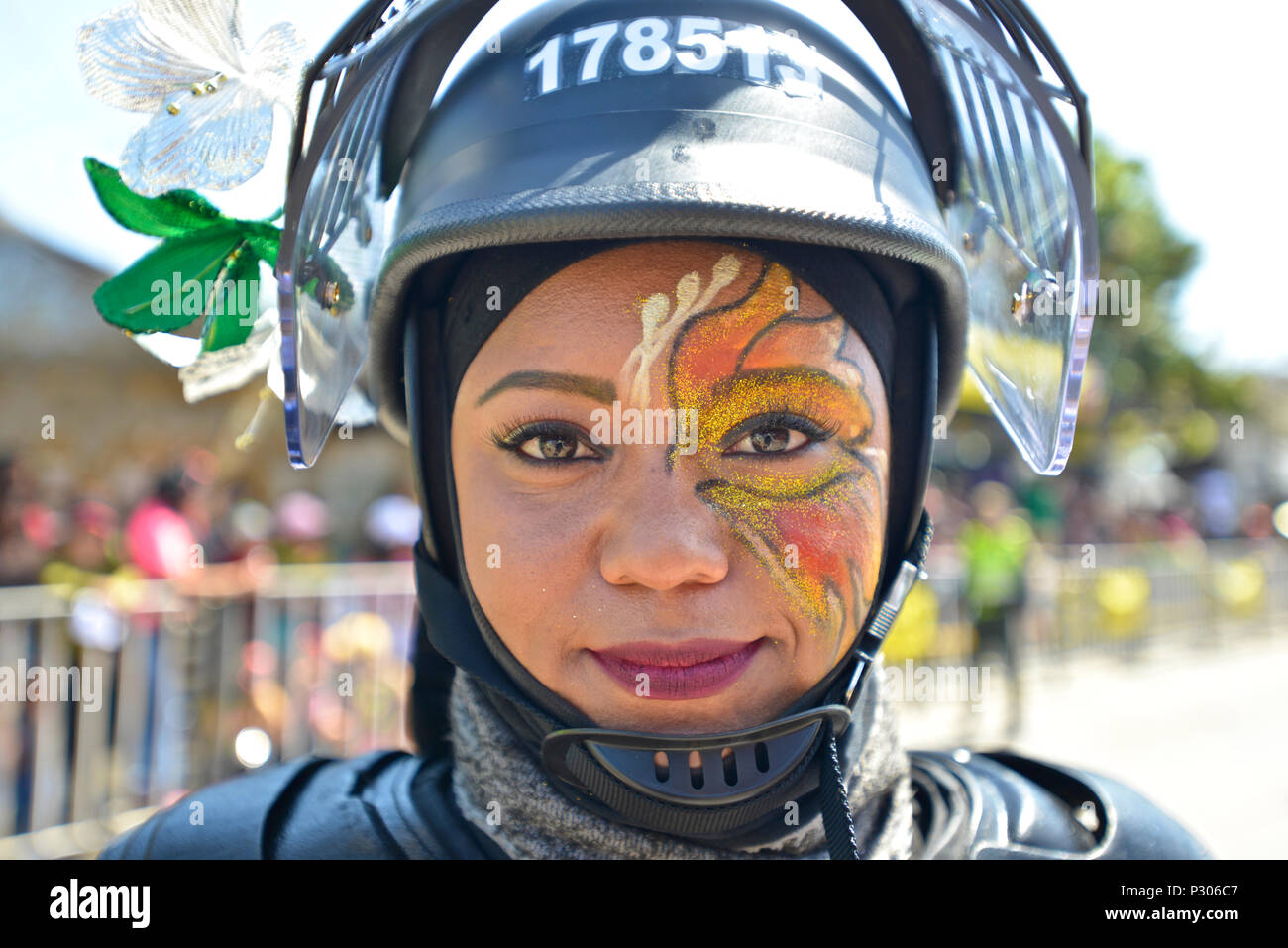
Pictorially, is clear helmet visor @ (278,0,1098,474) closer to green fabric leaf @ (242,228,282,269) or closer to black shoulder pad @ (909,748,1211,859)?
green fabric leaf @ (242,228,282,269)

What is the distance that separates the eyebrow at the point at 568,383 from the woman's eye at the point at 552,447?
75 mm

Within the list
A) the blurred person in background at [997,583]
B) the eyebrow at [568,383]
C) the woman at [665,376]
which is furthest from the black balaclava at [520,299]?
the blurred person in background at [997,583]

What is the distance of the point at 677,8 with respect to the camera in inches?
58.8

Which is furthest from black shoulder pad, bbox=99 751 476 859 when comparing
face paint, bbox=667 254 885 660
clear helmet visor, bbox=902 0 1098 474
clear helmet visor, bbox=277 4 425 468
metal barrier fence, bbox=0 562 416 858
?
metal barrier fence, bbox=0 562 416 858

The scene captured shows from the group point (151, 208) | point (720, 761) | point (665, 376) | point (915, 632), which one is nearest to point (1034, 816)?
point (720, 761)

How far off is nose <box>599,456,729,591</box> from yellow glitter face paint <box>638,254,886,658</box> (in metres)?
0.03

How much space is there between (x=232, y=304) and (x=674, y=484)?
0.89m

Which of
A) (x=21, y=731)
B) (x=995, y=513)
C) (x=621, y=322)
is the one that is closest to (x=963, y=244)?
(x=621, y=322)

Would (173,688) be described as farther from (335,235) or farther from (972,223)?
(972,223)

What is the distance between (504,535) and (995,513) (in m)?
7.48

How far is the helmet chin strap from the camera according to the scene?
1295 mm

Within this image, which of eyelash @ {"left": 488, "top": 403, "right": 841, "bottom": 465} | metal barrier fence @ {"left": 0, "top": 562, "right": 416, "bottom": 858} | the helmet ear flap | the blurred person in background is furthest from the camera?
the blurred person in background

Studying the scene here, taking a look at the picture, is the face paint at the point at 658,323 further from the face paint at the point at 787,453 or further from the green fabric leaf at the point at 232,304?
the green fabric leaf at the point at 232,304
